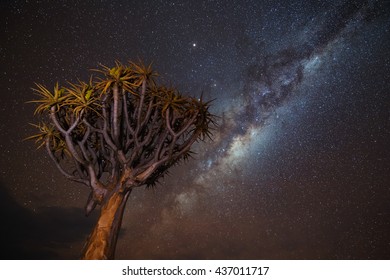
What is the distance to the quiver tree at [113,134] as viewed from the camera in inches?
272

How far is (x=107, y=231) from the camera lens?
21.8ft

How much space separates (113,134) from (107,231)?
7.17ft

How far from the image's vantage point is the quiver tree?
6.91 meters

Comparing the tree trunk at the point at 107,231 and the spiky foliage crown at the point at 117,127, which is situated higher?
the spiky foliage crown at the point at 117,127

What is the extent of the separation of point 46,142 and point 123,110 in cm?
208

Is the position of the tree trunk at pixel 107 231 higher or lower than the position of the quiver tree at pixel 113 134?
lower

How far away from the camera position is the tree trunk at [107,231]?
21.1 ft

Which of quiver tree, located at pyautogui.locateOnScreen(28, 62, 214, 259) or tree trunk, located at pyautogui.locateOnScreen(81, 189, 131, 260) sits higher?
quiver tree, located at pyautogui.locateOnScreen(28, 62, 214, 259)

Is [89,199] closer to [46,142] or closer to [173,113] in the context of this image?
[46,142]

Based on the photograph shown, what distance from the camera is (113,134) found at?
7.11m

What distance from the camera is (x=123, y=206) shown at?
23.5 ft
